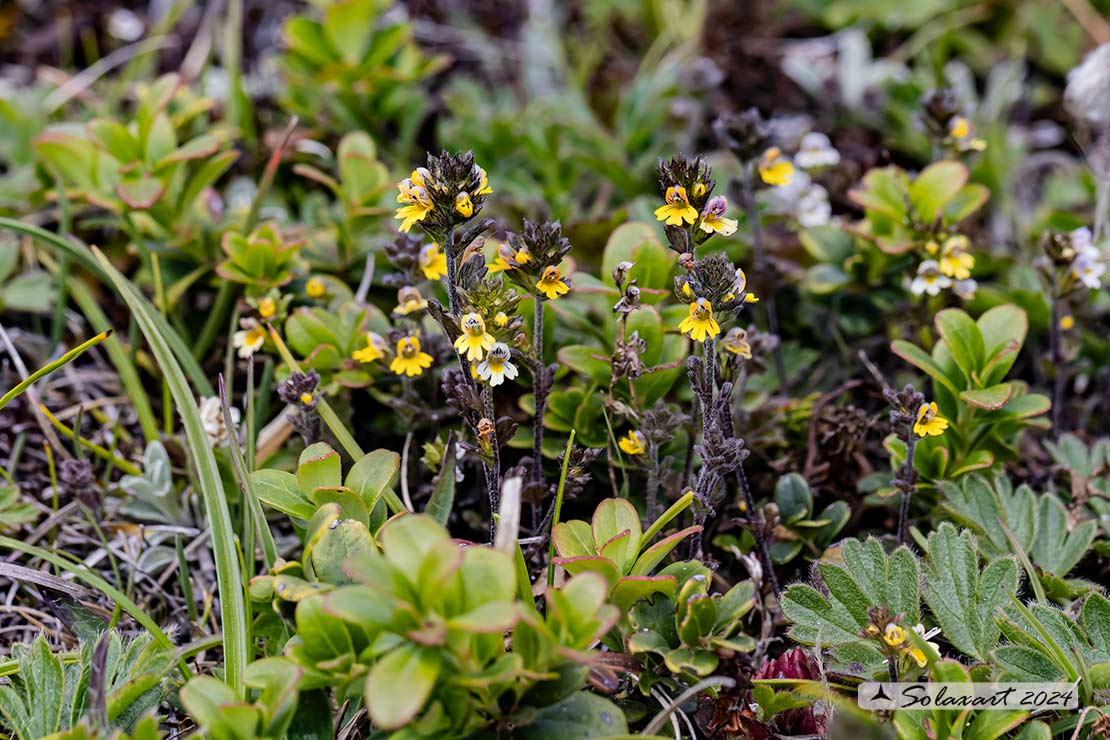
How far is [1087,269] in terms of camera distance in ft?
9.21

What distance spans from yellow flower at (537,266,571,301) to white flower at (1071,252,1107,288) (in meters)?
1.63

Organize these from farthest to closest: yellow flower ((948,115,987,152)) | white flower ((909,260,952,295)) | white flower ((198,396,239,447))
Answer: yellow flower ((948,115,987,152)) < white flower ((909,260,952,295)) < white flower ((198,396,239,447))

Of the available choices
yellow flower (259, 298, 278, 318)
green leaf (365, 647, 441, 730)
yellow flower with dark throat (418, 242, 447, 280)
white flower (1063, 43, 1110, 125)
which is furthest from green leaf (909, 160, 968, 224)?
green leaf (365, 647, 441, 730)

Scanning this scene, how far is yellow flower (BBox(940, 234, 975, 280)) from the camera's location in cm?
281

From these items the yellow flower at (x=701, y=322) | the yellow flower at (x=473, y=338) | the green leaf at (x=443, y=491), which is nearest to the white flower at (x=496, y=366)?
the yellow flower at (x=473, y=338)

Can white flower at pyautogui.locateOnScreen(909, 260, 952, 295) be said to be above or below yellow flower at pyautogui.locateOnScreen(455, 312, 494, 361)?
below

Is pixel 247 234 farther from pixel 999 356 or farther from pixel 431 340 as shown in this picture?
pixel 999 356

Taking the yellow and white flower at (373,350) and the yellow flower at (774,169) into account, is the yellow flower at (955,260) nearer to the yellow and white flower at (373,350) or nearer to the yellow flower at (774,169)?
the yellow flower at (774,169)

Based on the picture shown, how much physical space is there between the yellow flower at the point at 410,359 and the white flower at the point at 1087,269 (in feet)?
6.23

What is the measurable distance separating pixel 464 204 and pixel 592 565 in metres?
0.82

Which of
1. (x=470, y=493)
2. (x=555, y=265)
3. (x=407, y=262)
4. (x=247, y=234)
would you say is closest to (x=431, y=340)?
(x=407, y=262)

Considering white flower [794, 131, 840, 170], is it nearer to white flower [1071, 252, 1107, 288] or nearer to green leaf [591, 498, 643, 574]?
white flower [1071, 252, 1107, 288]

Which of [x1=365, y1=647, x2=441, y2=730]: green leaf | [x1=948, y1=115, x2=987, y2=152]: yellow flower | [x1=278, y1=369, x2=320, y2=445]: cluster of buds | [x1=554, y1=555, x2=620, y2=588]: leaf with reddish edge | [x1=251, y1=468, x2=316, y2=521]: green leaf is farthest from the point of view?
[x1=948, y1=115, x2=987, y2=152]: yellow flower

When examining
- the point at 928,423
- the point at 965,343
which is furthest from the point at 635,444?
the point at 965,343
